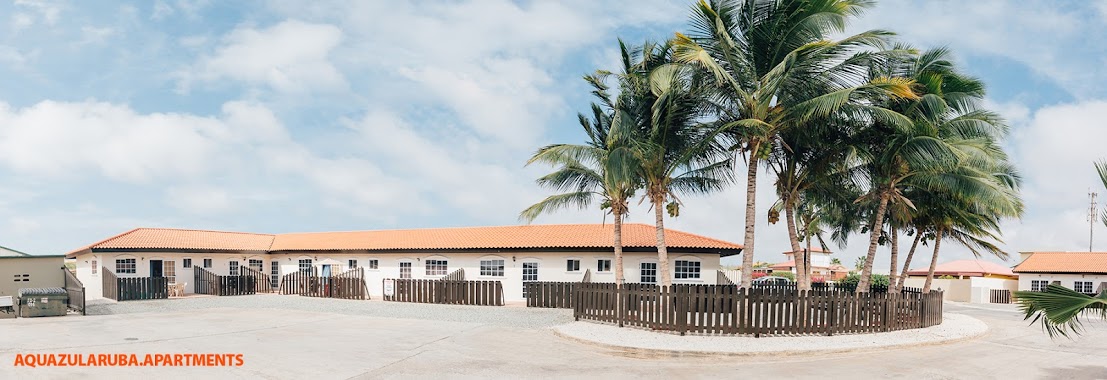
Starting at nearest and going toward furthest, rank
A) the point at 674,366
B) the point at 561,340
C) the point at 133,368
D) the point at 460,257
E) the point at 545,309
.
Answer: the point at 133,368 < the point at 674,366 < the point at 561,340 < the point at 545,309 < the point at 460,257

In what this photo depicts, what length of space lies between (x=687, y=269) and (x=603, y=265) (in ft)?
11.1

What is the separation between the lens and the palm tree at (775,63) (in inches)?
624

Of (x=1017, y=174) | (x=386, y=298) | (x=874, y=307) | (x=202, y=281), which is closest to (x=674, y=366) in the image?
(x=874, y=307)

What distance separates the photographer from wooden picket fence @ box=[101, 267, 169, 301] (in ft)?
88.0

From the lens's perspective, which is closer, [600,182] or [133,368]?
[133,368]

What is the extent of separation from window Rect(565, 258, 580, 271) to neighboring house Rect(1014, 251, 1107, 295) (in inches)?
1191

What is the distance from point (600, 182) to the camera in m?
23.7

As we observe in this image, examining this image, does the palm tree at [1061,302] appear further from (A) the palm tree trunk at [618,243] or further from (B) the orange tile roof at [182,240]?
(B) the orange tile roof at [182,240]

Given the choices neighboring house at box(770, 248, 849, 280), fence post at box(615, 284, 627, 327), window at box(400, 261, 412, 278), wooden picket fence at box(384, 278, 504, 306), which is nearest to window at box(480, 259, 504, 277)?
wooden picket fence at box(384, 278, 504, 306)

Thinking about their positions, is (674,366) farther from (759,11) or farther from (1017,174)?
(1017,174)

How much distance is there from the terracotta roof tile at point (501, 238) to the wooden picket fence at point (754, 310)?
33.2 feet

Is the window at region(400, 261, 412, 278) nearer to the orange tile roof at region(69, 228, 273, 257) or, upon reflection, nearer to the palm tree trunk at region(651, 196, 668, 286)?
the orange tile roof at region(69, 228, 273, 257)

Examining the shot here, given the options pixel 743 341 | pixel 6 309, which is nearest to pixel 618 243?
pixel 743 341

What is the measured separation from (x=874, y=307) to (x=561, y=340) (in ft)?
24.9
